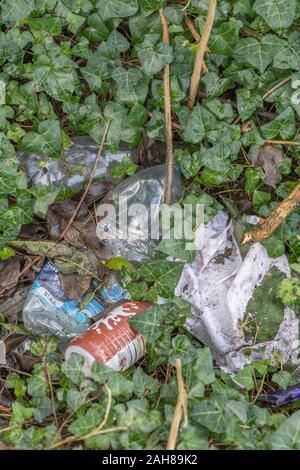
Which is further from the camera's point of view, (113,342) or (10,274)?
(10,274)

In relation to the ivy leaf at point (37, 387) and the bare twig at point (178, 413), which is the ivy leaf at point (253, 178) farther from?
the ivy leaf at point (37, 387)

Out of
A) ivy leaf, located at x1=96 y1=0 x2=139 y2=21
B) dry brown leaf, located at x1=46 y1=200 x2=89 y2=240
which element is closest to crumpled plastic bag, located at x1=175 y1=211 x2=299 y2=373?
dry brown leaf, located at x1=46 y1=200 x2=89 y2=240

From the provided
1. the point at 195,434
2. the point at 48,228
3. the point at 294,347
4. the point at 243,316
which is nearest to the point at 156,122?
the point at 48,228

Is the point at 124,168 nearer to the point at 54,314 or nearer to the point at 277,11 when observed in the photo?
the point at 54,314

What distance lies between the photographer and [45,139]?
2459mm

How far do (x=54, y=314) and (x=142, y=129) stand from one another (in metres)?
0.90

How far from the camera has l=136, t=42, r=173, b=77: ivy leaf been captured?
93.7 inches

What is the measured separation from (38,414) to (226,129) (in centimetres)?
137

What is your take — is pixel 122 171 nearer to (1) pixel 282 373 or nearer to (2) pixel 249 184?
(2) pixel 249 184

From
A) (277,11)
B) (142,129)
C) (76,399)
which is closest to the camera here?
(76,399)

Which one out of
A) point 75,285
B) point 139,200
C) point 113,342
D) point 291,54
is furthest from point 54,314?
point 291,54

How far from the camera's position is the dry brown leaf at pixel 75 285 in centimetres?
255

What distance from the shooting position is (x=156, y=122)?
2.47 m

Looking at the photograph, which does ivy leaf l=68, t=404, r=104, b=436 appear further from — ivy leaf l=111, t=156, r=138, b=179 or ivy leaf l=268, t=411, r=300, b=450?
ivy leaf l=111, t=156, r=138, b=179
